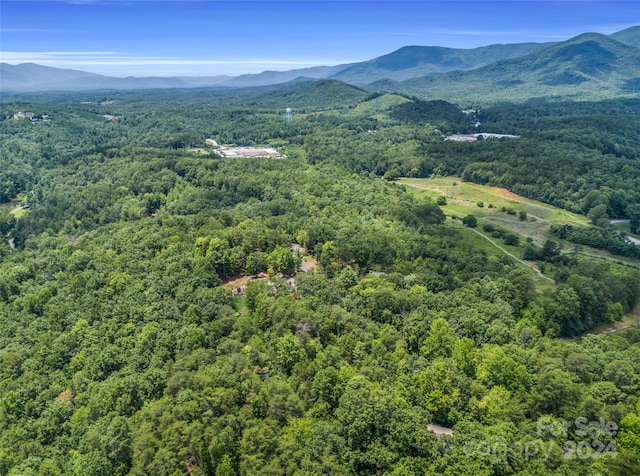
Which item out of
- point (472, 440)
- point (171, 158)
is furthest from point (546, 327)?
point (171, 158)

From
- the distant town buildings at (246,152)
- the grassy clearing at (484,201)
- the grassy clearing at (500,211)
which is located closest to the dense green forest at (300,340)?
the grassy clearing at (500,211)

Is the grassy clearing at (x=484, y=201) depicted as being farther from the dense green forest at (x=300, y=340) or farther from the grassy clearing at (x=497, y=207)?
the dense green forest at (x=300, y=340)

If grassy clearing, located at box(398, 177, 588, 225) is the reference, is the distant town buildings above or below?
above

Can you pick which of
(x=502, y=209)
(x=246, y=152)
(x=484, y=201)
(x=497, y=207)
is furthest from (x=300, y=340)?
(x=246, y=152)

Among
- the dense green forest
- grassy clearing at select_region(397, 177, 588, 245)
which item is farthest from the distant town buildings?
grassy clearing at select_region(397, 177, 588, 245)

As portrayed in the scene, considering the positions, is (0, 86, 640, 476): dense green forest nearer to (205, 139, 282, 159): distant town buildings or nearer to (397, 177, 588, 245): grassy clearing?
(397, 177, 588, 245): grassy clearing

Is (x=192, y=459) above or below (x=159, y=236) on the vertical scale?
below

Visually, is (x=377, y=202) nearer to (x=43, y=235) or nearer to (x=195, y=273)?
(x=195, y=273)

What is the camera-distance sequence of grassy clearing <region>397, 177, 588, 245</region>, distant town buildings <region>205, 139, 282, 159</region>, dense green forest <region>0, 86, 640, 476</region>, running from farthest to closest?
1. distant town buildings <region>205, 139, 282, 159</region>
2. grassy clearing <region>397, 177, 588, 245</region>
3. dense green forest <region>0, 86, 640, 476</region>

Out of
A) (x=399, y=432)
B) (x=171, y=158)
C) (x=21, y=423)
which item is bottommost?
(x=21, y=423)

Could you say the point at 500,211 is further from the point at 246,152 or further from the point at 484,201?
the point at 246,152
